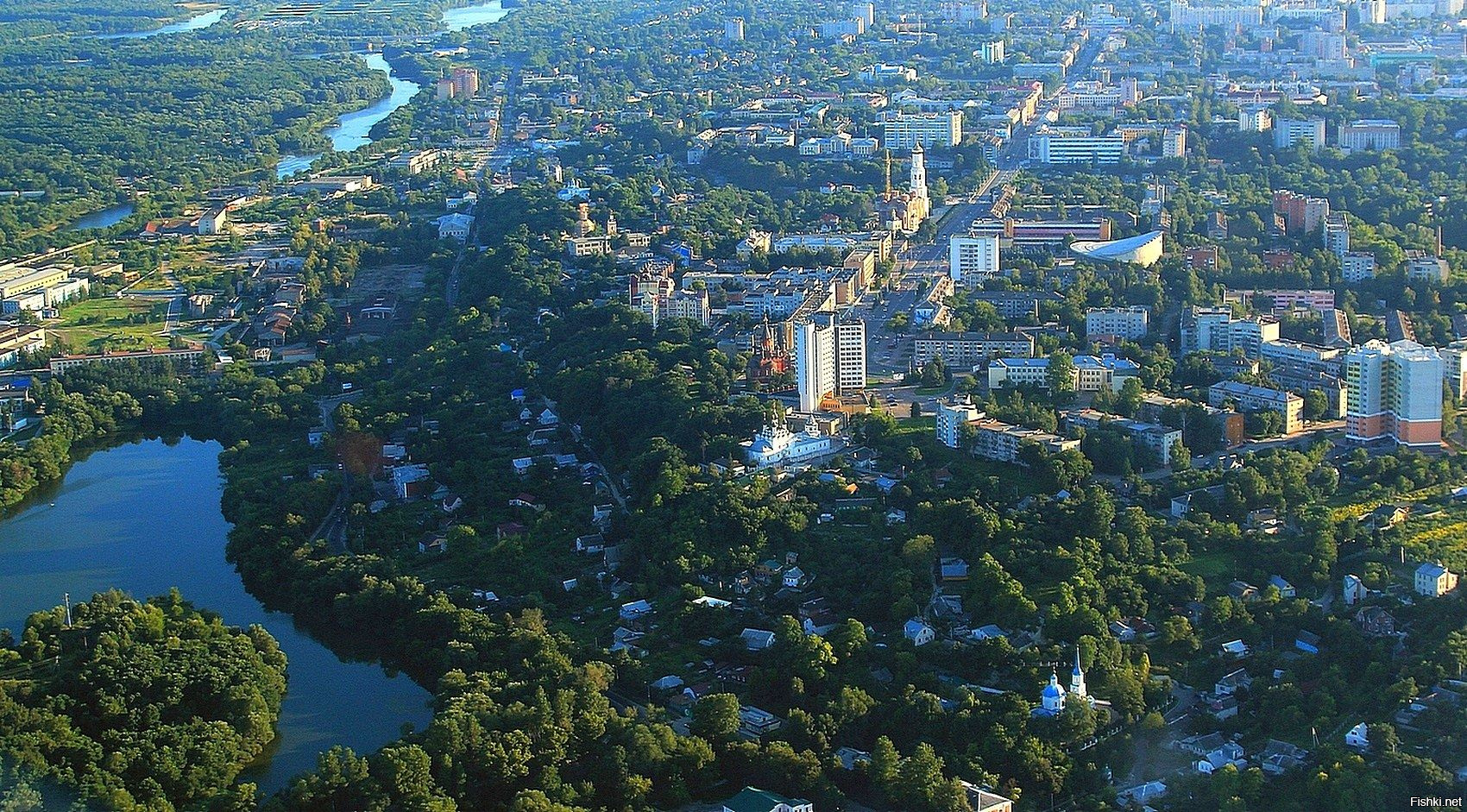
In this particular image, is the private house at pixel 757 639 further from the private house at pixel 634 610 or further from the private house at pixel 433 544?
the private house at pixel 433 544

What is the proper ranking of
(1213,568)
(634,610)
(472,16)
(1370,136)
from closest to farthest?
(1213,568), (634,610), (1370,136), (472,16)

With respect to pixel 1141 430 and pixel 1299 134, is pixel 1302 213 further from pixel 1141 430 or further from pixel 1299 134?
pixel 1141 430

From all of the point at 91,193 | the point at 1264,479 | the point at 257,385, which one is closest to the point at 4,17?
the point at 91,193

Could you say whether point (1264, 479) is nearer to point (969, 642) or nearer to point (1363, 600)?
point (1363, 600)

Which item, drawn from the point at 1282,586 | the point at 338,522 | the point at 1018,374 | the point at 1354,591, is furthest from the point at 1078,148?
the point at 1354,591

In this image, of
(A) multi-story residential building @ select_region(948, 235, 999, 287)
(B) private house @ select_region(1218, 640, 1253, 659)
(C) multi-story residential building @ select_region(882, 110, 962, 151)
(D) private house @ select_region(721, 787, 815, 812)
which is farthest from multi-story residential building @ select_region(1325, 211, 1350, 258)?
(D) private house @ select_region(721, 787, 815, 812)

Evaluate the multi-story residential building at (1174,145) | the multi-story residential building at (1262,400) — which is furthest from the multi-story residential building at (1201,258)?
the multi-story residential building at (1174,145)
